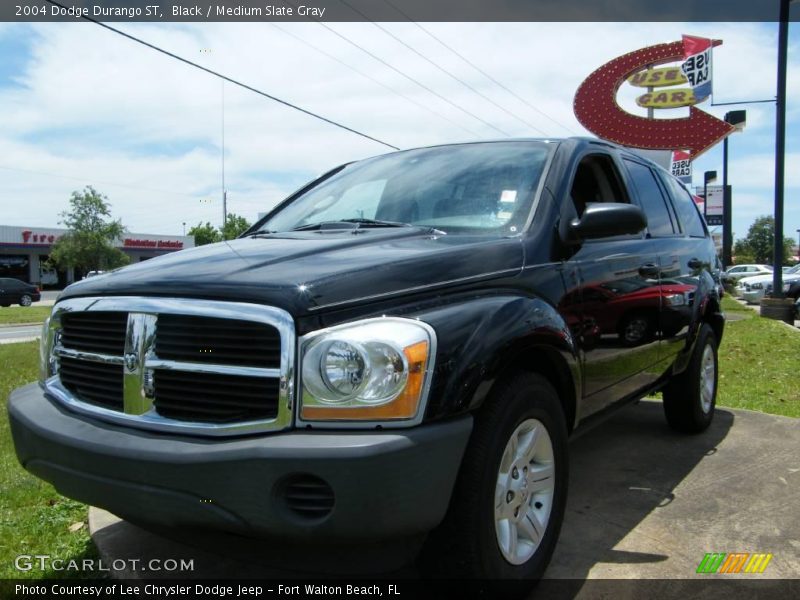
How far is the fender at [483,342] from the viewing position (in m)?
2.04

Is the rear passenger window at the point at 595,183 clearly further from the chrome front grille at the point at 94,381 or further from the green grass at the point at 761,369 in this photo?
the green grass at the point at 761,369

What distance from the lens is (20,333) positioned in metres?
17.0

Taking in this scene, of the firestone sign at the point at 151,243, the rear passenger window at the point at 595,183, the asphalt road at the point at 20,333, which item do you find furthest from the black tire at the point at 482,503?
the firestone sign at the point at 151,243

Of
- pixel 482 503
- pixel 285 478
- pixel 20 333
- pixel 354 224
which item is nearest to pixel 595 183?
pixel 354 224

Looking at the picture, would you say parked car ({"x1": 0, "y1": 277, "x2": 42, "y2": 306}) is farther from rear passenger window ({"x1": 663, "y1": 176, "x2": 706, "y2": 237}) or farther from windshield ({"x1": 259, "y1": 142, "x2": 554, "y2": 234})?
rear passenger window ({"x1": 663, "y1": 176, "x2": 706, "y2": 237})

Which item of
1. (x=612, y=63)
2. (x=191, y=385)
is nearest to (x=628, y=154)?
(x=191, y=385)

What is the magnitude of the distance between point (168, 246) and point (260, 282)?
203ft

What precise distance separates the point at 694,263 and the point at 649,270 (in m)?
1.08

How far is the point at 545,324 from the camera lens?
8.39 feet

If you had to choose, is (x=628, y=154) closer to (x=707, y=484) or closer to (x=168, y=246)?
(x=707, y=484)

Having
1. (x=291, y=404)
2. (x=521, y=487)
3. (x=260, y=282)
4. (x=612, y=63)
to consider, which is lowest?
(x=521, y=487)

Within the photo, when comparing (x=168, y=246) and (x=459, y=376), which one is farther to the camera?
(x=168, y=246)

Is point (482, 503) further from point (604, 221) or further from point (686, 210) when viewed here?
→ point (686, 210)

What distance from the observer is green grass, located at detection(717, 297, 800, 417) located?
611 centimetres
